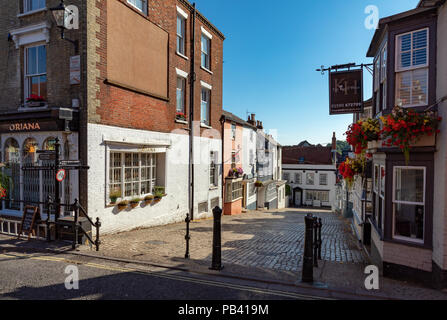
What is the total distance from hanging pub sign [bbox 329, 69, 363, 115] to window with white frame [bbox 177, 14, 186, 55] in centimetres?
857

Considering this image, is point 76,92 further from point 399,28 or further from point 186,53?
point 399,28

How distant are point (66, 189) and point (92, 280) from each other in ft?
14.5

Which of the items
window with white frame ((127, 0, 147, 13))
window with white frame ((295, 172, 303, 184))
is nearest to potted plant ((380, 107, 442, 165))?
window with white frame ((127, 0, 147, 13))

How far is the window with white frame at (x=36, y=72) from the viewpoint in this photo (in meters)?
10.1

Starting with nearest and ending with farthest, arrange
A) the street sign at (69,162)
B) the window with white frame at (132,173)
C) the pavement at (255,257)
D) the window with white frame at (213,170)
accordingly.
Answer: the pavement at (255,257) < the street sign at (69,162) < the window with white frame at (132,173) < the window with white frame at (213,170)

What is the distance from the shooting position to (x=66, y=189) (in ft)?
30.6

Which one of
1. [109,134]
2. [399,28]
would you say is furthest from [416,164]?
[109,134]

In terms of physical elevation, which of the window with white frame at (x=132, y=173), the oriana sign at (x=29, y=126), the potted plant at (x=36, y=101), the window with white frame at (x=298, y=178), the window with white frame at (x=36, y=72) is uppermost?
the window with white frame at (x=36, y=72)

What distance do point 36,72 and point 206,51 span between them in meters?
10.1

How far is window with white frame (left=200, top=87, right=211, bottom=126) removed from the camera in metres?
17.3

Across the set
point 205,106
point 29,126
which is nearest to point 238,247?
point 29,126

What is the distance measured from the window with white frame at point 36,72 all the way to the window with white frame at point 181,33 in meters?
6.44

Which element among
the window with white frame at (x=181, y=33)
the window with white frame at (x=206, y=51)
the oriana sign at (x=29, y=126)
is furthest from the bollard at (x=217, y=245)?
the window with white frame at (x=206, y=51)

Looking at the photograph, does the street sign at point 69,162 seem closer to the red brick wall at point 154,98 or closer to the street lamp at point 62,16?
the red brick wall at point 154,98
